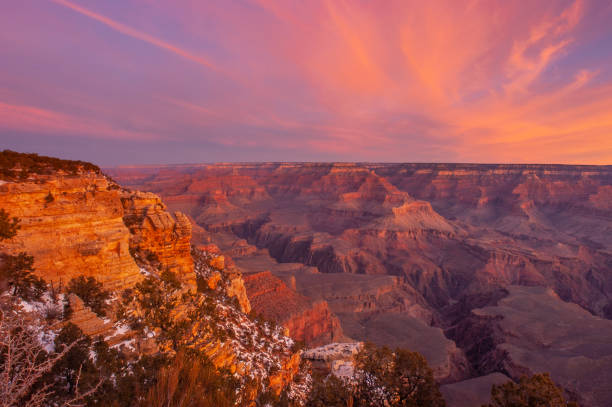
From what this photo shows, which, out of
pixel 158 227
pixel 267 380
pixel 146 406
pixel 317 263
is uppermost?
pixel 158 227

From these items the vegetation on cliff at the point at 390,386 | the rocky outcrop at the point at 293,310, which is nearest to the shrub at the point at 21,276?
the vegetation on cliff at the point at 390,386

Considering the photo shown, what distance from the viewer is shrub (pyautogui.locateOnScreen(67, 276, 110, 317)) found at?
10570mm

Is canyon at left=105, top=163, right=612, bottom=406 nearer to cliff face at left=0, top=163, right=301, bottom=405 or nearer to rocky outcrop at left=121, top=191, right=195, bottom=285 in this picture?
cliff face at left=0, top=163, right=301, bottom=405

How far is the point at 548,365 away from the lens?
112ft

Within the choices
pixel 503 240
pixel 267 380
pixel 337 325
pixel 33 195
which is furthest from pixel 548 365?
pixel 503 240

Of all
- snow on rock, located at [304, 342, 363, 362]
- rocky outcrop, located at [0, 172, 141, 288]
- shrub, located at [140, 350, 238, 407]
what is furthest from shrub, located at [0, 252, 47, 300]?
snow on rock, located at [304, 342, 363, 362]

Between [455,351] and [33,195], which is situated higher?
[33,195]

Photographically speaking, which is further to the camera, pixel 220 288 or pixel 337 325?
pixel 337 325

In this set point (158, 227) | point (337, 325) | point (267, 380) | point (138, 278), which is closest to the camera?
point (138, 278)

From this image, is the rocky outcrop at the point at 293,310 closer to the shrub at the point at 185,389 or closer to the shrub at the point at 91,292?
the shrub at the point at 91,292

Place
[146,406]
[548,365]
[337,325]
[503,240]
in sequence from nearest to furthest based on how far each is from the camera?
[146,406] < [548,365] < [337,325] < [503,240]

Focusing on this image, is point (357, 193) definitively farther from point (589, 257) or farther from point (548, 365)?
point (548, 365)

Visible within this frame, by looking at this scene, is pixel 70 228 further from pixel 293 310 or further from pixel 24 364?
pixel 293 310

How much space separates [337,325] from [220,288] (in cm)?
2837
